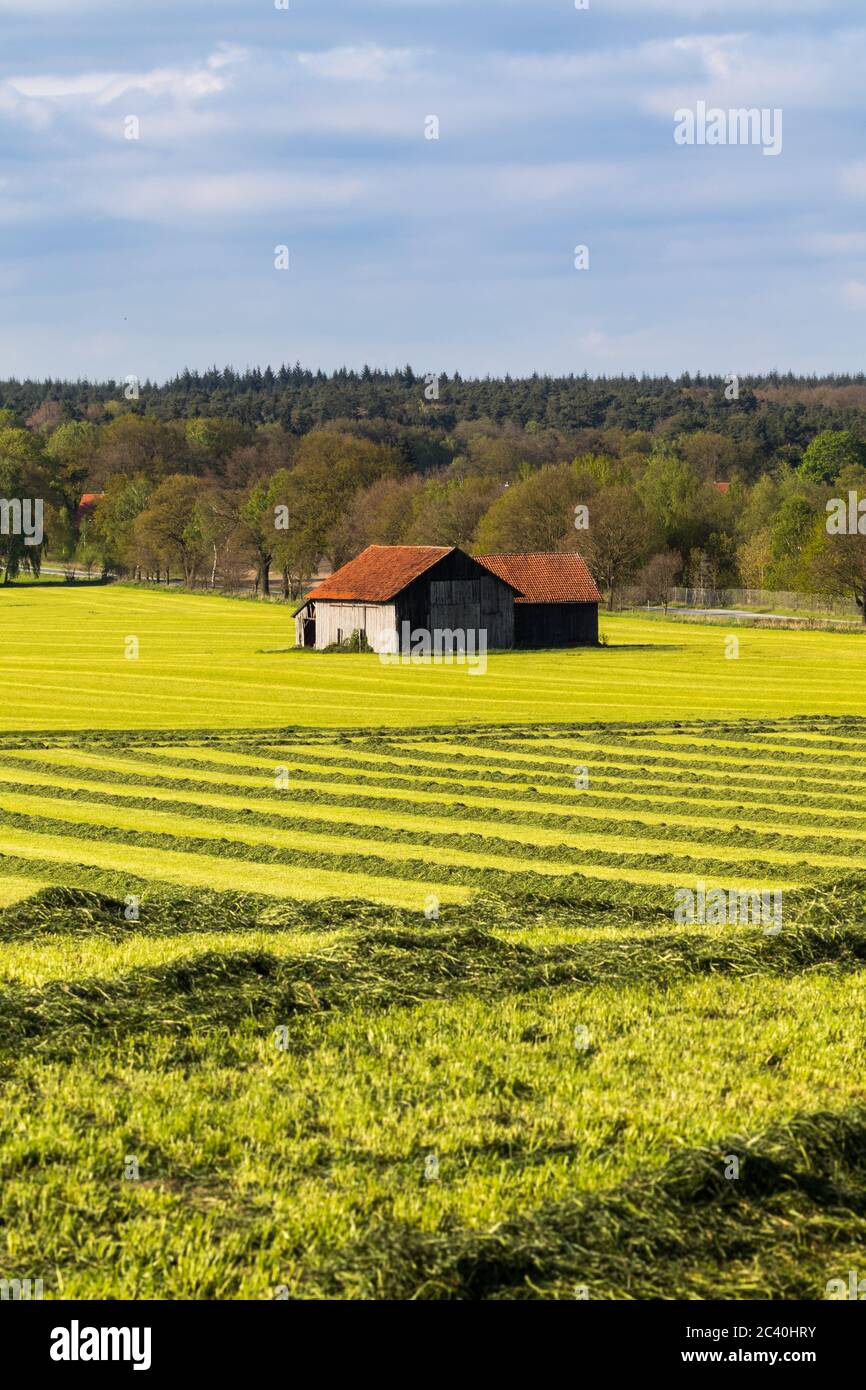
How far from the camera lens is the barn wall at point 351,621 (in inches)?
3462

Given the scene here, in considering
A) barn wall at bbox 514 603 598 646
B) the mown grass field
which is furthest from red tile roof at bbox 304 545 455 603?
the mown grass field

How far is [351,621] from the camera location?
8962 cm

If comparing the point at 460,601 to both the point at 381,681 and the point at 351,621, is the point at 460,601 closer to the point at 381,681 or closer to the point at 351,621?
the point at 351,621

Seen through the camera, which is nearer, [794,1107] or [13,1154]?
[13,1154]

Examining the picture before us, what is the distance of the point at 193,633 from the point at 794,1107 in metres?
96.5

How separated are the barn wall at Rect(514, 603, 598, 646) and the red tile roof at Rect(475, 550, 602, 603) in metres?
0.51

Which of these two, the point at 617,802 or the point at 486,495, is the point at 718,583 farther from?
the point at 617,802

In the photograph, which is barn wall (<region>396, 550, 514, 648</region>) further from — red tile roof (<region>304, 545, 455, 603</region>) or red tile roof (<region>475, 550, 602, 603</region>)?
red tile roof (<region>475, 550, 602, 603</region>)

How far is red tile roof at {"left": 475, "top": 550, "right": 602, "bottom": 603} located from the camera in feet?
310

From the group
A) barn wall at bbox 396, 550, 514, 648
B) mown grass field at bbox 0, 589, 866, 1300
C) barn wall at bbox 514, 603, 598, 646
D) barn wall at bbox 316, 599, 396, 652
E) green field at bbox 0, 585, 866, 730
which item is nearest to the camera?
mown grass field at bbox 0, 589, 866, 1300

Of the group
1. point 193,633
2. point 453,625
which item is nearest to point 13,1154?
point 453,625

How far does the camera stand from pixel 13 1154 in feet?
38.8

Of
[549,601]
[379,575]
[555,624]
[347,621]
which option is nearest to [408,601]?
[379,575]

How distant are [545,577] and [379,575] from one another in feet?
39.3
